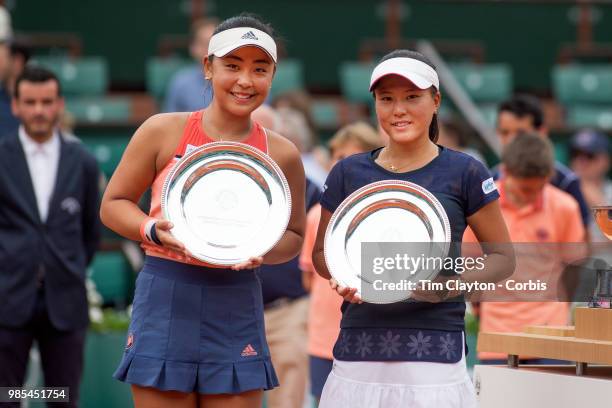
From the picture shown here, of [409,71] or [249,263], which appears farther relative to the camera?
[409,71]

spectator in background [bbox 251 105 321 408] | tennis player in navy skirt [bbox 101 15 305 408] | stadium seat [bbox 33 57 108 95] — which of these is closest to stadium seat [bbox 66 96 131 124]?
stadium seat [bbox 33 57 108 95]

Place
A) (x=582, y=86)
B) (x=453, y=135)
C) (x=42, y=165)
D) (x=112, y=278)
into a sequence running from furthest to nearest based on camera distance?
1. (x=582, y=86)
2. (x=112, y=278)
3. (x=453, y=135)
4. (x=42, y=165)

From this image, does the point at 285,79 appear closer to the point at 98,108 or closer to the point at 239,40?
the point at 98,108

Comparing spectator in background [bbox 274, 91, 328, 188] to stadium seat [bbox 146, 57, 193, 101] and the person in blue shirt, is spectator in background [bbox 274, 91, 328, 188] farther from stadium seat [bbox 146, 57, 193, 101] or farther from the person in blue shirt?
stadium seat [bbox 146, 57, 193, 101]

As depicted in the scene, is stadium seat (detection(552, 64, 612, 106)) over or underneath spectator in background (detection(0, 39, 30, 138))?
over

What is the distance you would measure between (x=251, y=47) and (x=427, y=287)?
2.79ft

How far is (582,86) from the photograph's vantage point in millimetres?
11391

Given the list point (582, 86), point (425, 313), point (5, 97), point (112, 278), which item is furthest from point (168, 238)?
point (582, 86)

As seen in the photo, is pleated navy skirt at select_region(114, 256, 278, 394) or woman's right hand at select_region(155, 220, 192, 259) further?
pleated navy skirt at select_region(114, 256, 278, 394)

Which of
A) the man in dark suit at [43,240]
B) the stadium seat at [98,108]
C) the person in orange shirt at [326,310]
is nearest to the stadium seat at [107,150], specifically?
the stadium seat at [98,108]

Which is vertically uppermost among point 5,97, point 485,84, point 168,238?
point 485,84

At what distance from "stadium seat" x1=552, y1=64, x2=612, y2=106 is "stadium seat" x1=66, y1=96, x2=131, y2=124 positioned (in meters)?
4.21

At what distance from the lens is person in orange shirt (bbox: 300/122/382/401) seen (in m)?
5.07

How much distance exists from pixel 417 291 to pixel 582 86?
8.73 meters
